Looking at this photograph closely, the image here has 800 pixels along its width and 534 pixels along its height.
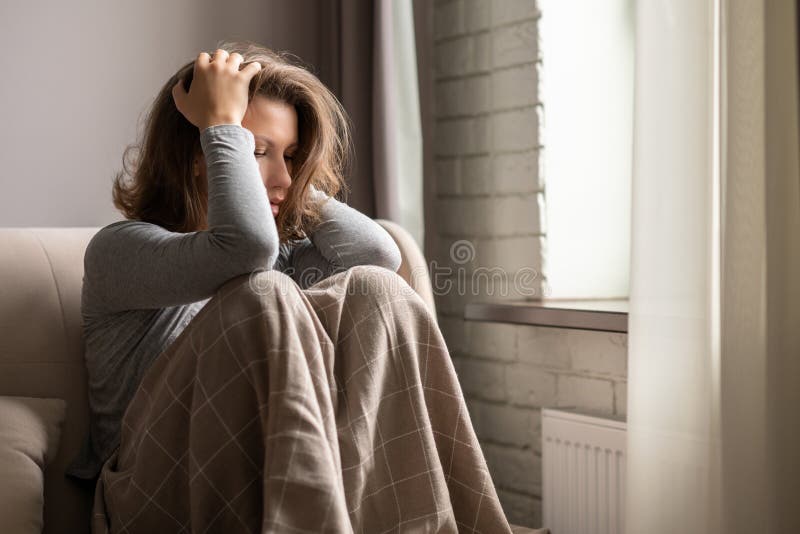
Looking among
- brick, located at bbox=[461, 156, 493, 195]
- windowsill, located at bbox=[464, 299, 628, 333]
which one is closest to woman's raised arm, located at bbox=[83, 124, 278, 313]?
windowsill, located at bbox=[464, 299, 628, 333]

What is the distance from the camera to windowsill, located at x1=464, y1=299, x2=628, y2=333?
187 centimetres

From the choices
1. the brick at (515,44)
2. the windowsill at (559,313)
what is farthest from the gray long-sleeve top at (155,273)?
the brick at (515,44)

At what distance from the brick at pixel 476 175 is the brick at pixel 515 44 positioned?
0.24 m

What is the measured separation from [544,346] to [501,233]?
0.31 metres

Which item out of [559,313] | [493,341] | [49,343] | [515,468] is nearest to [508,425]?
[515,468]

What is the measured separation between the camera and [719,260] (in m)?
1.55

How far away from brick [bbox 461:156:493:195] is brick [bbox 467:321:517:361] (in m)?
0.34

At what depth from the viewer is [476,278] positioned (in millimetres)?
2441

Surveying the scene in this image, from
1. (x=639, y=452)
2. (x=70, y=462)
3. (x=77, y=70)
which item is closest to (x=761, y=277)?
(x=639, y=452)

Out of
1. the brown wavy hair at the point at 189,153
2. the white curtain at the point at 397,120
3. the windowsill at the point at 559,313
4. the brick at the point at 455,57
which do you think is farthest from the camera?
the brick at the point at 455,57

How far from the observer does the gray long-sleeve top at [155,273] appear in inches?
53.4

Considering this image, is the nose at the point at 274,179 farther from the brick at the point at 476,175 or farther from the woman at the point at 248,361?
the brick at the point at 476,175

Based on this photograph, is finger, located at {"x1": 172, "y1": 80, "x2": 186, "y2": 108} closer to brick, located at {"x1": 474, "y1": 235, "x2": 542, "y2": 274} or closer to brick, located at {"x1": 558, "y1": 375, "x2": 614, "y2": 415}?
brick, located at {"x1": 474, "y1": 235, "x2": 542, "y2": 274}

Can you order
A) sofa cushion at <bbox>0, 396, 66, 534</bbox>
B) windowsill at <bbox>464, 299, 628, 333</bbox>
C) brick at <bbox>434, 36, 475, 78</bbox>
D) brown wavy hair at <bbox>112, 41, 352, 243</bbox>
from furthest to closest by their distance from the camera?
brick at <bbox>434, 36, 475, 78</bbox> < windowsill at <bbox>464, 299, 628, 333</bbox> < brown wavy hair at <bbox>112, 41, 352, 243</bbox> < sofa cushion at <bbox>0, 396, 66, 534</bbox>
